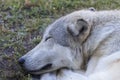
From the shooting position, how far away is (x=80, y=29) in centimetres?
621

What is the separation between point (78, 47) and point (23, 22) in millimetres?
2139

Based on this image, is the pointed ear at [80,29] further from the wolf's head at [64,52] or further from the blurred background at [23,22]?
the blurred background at [23,22]

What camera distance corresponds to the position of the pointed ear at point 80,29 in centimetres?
620

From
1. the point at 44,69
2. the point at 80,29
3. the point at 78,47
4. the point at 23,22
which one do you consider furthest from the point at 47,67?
the point at 23,22

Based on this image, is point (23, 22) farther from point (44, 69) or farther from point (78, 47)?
point (78, 47)

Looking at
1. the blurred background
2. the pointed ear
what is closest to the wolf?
the pointed ear

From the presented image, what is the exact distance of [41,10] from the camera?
8594mm

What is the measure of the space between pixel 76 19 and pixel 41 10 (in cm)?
238

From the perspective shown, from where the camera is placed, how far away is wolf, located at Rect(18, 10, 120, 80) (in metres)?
6.12

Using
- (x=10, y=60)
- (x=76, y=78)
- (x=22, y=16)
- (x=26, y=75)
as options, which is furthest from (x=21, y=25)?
(x=76, y=78)

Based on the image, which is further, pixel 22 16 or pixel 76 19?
pixel 22 16

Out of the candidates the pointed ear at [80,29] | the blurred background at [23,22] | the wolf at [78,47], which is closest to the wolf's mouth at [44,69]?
the wolf at [78,47]

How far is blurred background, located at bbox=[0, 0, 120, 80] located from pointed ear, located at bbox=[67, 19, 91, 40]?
94cm

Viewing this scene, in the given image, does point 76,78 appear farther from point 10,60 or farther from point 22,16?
point 22,16
